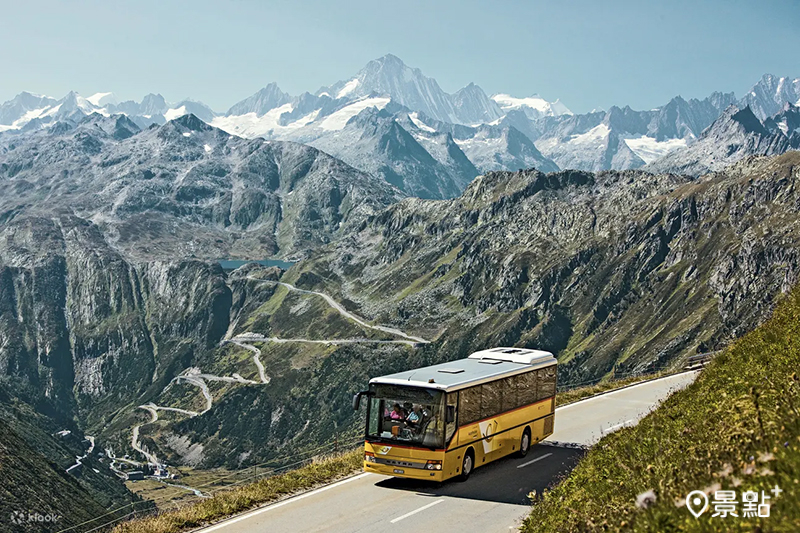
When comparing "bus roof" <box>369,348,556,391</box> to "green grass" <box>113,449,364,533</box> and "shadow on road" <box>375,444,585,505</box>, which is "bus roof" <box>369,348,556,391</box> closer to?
"shadow on road" <box>375,444,585,505</box>

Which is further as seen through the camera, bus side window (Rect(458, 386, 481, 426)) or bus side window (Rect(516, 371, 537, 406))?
bus side window (Rect(516, 371, 537, 406))

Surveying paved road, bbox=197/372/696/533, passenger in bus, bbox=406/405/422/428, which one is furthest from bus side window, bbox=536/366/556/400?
passenger in bus, bbox=406/405/422/428

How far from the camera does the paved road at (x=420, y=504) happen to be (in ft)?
75.8

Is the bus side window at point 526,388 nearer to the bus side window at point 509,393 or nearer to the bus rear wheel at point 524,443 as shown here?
the bus side window at point 509,393

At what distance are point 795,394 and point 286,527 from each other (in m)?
15.8

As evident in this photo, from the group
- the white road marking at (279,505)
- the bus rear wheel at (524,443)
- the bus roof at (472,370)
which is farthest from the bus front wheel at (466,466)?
the bus rear wheel at (524,443)

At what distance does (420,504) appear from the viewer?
25500 millimetres

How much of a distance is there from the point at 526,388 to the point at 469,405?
5.47m

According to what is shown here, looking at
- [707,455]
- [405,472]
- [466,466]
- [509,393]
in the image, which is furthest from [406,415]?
[707,455]

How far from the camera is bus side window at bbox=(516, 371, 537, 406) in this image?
32688 millimetres

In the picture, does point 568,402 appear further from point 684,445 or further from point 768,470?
point 768,470

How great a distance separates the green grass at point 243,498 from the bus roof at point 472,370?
463 centimetres

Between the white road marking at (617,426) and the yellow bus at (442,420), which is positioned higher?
the yellow bus at (442,420)

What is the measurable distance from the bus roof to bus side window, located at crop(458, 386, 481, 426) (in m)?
0.31
